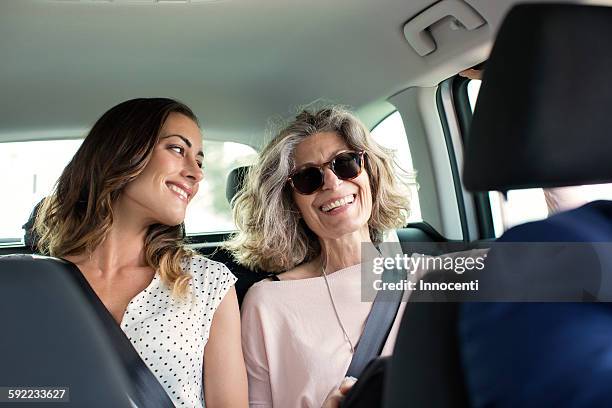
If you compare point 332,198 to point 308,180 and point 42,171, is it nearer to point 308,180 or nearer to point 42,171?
point 308,180

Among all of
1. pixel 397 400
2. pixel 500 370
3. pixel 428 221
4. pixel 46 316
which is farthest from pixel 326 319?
pixel 500 370

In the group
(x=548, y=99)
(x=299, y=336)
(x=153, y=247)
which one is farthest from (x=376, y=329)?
(x=548, y=99)

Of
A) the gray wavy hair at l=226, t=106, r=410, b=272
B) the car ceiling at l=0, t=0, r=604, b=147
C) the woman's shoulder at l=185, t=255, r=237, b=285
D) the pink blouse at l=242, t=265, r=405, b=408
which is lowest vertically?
the pink blouse at l=242, t=265, r=405, b=408

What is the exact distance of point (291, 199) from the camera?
94.4 inches

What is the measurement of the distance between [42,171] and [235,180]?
3.26 feet

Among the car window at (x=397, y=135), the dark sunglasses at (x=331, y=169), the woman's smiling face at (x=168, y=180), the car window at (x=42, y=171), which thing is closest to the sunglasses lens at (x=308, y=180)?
the dark sunglasses at (x=331, y=169)

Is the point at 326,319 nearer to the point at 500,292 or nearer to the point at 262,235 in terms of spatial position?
the point at 262,235

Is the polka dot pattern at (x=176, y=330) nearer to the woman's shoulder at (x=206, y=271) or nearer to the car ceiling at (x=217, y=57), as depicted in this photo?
the woman's shoulder at (x=206, y=271)

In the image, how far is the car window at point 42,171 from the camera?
10.9 feet

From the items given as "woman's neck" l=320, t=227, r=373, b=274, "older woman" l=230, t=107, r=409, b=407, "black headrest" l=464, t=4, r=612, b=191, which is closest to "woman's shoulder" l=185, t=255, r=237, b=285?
"older woman" l=230, t=107, r=409, b=407

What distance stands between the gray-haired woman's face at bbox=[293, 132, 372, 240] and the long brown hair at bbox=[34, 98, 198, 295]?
1.20 ft

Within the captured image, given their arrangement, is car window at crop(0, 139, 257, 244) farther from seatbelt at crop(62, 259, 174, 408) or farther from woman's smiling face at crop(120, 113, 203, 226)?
seatbelt at crop(62, 259, 174, 408)

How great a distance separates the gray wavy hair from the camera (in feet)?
7.68

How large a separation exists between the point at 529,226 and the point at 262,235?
4.94 ft
